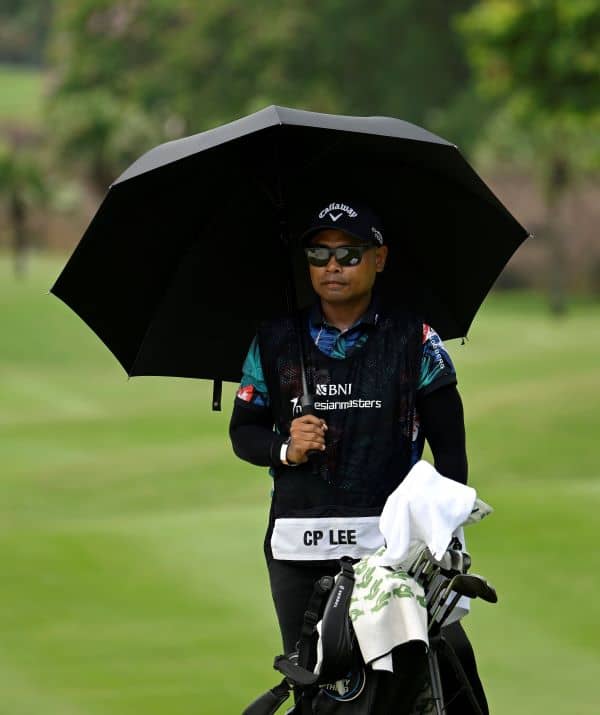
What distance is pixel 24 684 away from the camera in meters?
7.28

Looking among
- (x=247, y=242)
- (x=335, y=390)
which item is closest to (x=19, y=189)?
(x=247, y=242)

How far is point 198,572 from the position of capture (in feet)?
30.8

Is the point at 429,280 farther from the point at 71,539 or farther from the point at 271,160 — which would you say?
the point at 71,539

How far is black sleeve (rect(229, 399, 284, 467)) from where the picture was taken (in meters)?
4.78

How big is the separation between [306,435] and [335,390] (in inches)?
6.7

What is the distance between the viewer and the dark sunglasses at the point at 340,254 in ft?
15.7

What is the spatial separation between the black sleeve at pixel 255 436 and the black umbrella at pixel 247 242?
1.23ft

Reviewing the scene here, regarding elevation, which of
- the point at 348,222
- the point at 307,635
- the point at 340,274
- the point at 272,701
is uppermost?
the point at 348,222

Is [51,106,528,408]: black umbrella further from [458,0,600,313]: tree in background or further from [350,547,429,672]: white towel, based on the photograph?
[458,0,600,313]: tree in background

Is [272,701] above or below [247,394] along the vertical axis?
below

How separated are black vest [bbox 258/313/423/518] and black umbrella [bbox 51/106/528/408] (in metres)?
0.44

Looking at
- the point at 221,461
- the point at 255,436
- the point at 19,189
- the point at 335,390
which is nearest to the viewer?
the point at 335,390

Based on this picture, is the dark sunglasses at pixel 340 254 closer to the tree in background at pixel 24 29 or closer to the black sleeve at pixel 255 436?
the black sleeve at pixel 255 436

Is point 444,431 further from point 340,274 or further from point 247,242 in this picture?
point 247,242
